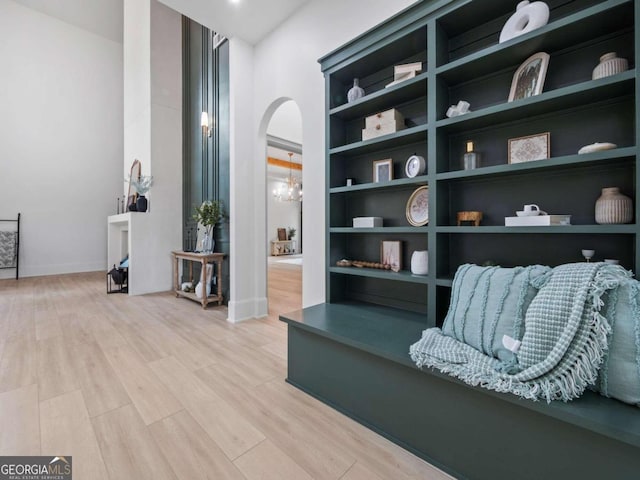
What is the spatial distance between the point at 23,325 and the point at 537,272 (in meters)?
4.32

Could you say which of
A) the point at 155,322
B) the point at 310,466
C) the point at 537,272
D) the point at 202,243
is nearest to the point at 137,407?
the point at 310,466

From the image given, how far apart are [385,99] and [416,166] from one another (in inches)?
20.6

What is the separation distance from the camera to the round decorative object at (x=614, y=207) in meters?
1.17

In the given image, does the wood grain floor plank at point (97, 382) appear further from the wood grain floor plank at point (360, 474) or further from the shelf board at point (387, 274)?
the shelf board at point (387, 274)

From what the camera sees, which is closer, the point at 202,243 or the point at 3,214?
the point at 202,243

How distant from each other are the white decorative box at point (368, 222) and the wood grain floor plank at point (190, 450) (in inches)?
59.3

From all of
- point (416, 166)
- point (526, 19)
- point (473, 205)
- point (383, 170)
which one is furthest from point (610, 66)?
point (383, 170)

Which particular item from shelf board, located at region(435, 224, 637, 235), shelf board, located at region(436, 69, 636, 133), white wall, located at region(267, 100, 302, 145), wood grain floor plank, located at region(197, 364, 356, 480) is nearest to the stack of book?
shelf board, located at region(436, 69, 636, 133)

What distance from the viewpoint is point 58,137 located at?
5.96 meters

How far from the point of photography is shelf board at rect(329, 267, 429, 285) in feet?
5.47

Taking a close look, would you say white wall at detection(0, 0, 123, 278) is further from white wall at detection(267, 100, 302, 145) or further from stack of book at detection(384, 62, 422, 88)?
stack of book at detection(384, 62, 422, 88)

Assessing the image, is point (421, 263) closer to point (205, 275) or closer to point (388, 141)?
point (388, 141)

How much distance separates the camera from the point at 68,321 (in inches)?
119

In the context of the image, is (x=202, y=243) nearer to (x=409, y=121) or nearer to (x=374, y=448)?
(x=409, y=121)
